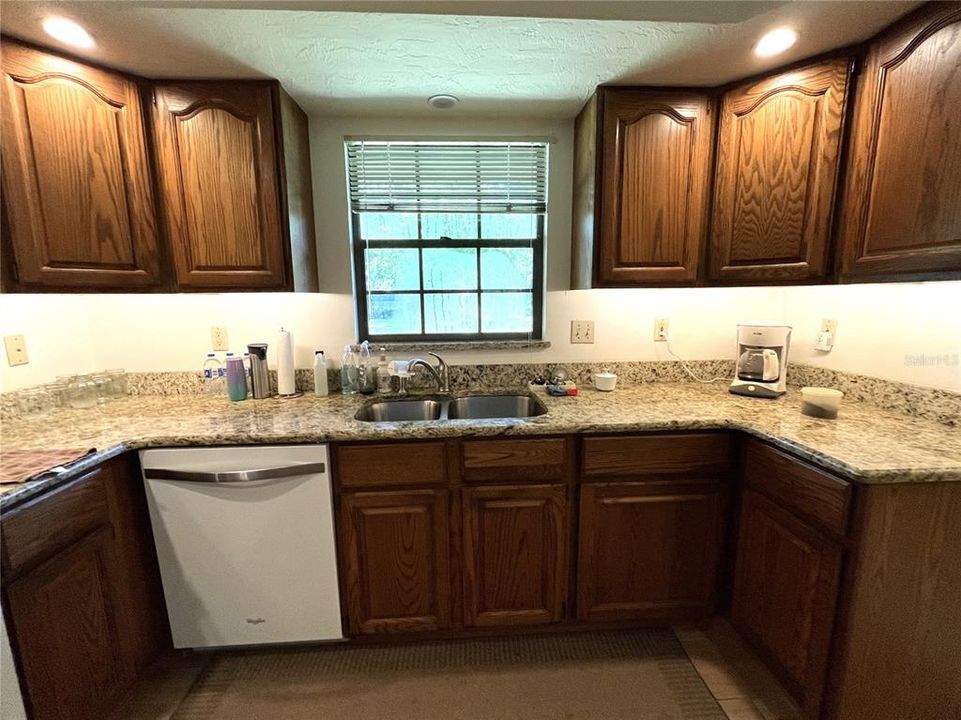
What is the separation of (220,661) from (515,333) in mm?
1873

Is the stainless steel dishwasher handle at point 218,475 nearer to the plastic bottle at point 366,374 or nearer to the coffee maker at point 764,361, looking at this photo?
the plastic bottle at point 366,374

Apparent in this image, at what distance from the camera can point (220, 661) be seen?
5.14 feet

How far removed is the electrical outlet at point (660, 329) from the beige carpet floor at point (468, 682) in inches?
51.4

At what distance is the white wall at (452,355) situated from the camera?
160 cm

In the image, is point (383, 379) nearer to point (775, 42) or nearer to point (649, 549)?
point (649, 549)

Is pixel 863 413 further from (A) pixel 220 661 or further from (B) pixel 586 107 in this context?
(A) pixel 220 661

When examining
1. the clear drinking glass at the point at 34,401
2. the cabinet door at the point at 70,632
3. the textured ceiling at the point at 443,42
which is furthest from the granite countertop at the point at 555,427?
the textured ceiling at the point at 443,42

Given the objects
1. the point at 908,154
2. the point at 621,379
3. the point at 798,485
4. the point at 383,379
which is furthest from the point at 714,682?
the point at 908,154

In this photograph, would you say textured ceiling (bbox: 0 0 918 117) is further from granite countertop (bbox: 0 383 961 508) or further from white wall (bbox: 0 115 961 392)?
granite countertop (bbox: 0 383 961 508)

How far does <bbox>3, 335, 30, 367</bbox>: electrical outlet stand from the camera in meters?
1.51

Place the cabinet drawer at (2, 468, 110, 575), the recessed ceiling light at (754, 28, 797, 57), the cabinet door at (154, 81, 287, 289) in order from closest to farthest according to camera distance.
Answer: the cabinet drawer at (2, 468, 110, 575) < the recessed ceiling light at (754, 28, 797, 57) < the cabinet door at (154, 81, 287, 289)

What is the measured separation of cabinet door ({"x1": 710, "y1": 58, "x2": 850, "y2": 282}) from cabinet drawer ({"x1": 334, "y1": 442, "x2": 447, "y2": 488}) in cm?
138

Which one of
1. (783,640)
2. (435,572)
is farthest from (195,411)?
(783,640)

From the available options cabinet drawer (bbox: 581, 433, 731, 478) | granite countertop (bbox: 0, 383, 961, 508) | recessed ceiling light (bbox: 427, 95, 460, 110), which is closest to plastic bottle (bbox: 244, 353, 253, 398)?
granite countertop (bbox: 0, 383, 961, 508)
